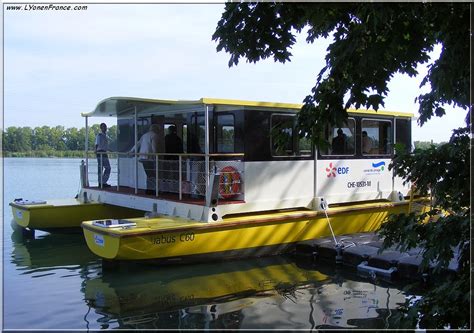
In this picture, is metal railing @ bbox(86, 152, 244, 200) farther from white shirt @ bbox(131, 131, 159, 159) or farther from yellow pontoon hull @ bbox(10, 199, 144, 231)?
yellow pontoon hull @ bbox(10, 199, 144, 231)

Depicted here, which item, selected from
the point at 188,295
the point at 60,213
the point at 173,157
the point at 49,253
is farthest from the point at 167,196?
the point at 188,295

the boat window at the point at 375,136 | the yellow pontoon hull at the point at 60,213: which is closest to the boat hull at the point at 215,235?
the boat window at the point at 375,136

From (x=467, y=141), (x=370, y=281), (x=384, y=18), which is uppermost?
(x=384, y=18)

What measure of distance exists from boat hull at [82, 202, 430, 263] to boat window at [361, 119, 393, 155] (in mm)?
1610

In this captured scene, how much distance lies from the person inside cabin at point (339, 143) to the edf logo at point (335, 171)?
1.11ft

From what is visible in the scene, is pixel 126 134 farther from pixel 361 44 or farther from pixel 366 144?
pixel 361 44

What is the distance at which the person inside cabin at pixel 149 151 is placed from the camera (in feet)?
32.5

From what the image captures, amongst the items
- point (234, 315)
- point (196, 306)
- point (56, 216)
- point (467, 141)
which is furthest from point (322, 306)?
point (56, 216)

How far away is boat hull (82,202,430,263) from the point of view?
7742 mm

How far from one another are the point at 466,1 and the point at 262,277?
5428mm

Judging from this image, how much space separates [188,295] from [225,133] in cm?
Answer: 363

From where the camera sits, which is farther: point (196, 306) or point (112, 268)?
point (112, 268)

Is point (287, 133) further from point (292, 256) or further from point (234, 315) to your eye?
point (292, 256)

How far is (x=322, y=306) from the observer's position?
634 centimetres
